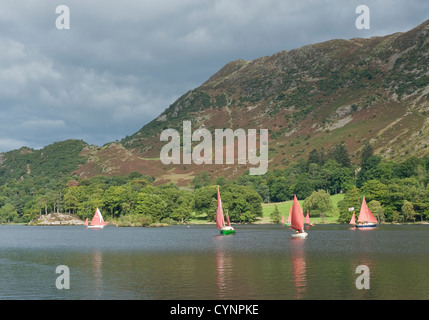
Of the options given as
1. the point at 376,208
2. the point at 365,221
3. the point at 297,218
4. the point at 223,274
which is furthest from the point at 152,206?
the point at 223,274

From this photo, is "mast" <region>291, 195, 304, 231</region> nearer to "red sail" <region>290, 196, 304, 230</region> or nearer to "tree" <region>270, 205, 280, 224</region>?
"red sail" <region>290, 196, 304, 230</region>

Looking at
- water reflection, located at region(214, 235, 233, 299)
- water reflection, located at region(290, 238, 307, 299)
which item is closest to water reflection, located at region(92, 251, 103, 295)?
water reflection, located at region(214, 235, 233, 299)

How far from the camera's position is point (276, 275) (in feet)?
162

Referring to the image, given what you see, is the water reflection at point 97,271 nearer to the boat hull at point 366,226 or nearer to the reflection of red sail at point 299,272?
the reflection of red sail at point 299,272

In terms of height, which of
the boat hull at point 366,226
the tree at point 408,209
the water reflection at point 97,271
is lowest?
the boat hull at point 366,226

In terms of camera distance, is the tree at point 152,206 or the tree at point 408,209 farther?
the tree at point 152,206

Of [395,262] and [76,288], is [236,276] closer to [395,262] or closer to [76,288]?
[76,288]

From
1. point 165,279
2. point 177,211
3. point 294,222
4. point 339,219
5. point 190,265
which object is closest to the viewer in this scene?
point 165,279

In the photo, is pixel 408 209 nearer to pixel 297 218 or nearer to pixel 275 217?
pixel 275 217

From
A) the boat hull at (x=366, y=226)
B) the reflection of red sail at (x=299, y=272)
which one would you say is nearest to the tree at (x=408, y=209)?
the boat hull at (x=366, y=226)

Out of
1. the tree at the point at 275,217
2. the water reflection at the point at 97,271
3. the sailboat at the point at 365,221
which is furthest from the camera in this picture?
the tree at the point at 275,217

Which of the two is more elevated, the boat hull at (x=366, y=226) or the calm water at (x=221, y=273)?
the calm water at (x=221, y=273)
